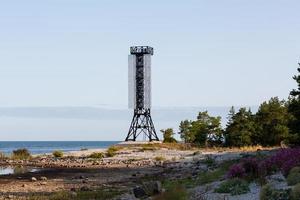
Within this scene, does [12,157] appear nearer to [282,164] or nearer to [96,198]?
[96,198]

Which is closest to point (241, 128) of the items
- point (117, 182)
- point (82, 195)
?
point (117, 182)

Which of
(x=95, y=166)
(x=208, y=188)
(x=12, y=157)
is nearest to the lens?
(x=208, y=188)

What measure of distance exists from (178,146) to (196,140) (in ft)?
25.9

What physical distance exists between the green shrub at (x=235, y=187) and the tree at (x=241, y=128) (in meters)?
42.5

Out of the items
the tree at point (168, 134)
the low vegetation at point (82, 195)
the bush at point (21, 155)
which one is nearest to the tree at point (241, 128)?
A: the tree at point (168, 134)

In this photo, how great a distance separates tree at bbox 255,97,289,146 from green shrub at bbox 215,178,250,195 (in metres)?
41.2

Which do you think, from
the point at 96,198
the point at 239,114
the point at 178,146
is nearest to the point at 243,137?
the point at 239,114

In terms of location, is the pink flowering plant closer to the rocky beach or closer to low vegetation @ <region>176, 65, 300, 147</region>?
the rocky beach

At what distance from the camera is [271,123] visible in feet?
201

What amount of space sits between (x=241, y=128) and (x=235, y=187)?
44.2m

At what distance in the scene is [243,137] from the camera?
61.2 meters

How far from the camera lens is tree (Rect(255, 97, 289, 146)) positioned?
195 ft

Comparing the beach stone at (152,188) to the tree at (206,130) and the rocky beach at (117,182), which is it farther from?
the tree at (206,130)

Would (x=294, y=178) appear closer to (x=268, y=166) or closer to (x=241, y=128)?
(x=268, y=166)
